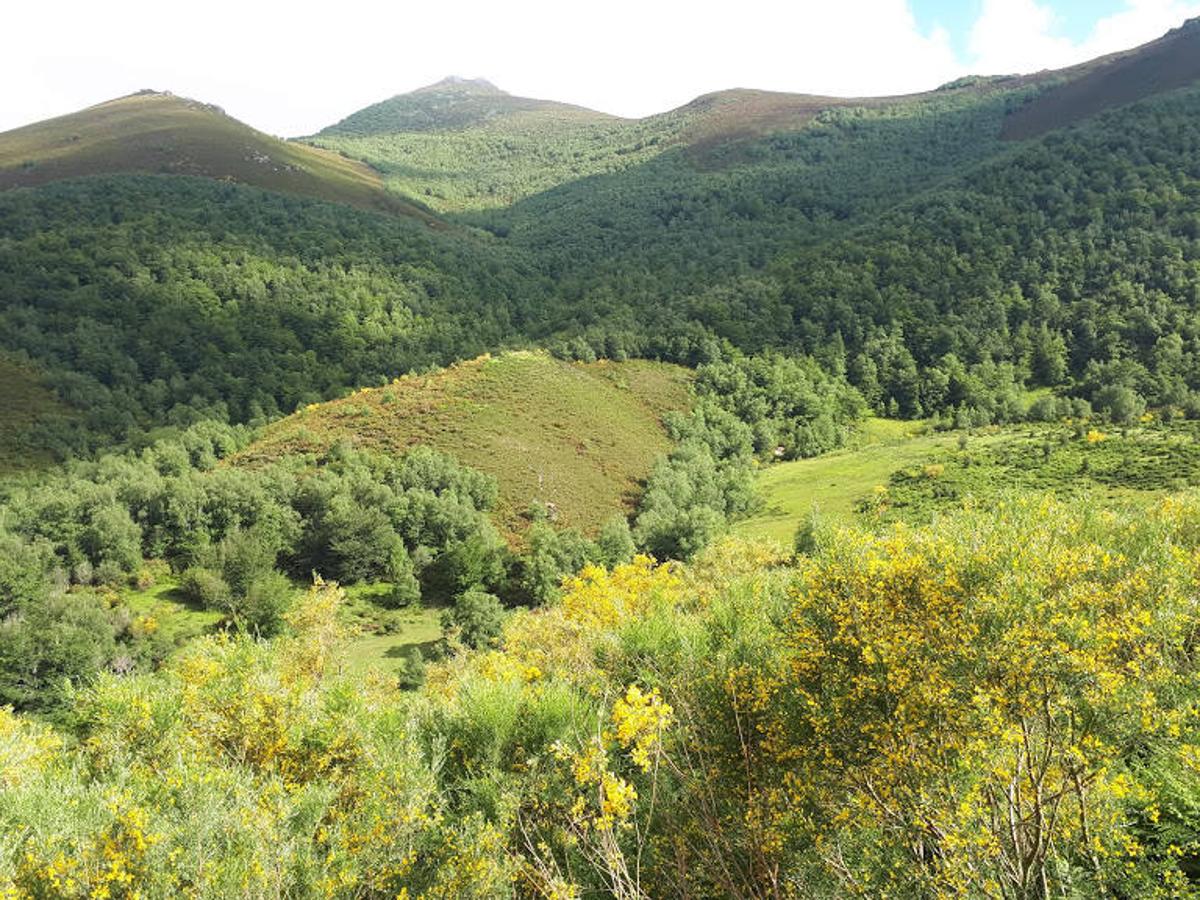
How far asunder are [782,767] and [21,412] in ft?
337

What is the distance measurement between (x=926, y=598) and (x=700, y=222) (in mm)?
189123

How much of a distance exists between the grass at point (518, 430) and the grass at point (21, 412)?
2752cm

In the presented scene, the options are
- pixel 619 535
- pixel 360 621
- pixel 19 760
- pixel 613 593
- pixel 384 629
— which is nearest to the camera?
pixel 19 760

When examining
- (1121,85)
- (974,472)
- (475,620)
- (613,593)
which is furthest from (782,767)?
(1121,85)

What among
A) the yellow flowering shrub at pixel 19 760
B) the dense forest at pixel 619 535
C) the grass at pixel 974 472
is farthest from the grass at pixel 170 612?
the grass at pixel 974 472

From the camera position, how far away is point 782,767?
1006 cm

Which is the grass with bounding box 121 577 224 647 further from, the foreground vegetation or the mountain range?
the mountain range

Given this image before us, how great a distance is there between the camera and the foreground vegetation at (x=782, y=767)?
7055mm

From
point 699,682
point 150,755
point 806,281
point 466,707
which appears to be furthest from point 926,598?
point 806,281

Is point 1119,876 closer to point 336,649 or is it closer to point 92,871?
point 92,871

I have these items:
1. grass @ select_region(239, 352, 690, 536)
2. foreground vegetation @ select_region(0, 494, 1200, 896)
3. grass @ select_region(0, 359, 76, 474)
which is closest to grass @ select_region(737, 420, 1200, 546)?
grass @ select_region(239, 352, 690, 536)

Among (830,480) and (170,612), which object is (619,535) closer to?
(830,480)

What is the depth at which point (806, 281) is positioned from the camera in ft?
431

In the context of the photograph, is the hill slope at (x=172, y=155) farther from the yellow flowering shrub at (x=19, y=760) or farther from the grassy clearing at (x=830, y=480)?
the yellow flowering shrub at (x=19, y=760)
